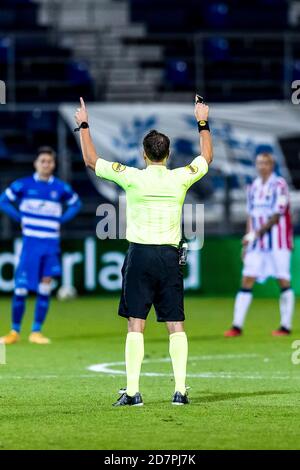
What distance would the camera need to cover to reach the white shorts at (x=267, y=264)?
15.4m

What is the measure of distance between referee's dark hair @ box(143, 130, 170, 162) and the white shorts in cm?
692

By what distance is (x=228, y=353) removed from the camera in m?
13.1

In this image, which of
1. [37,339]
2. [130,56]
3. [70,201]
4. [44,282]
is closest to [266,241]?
[70,201]

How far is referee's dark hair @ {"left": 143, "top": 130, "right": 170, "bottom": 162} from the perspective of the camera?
28.0 ft

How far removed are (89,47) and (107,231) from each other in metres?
5.78

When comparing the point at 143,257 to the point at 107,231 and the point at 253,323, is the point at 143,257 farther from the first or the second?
the point at 107,231

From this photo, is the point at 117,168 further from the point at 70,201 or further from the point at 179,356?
the point at 70,201

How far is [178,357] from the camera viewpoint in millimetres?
8641

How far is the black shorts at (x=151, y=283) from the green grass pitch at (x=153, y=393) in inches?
25.9

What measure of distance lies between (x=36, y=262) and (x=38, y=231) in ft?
1.21

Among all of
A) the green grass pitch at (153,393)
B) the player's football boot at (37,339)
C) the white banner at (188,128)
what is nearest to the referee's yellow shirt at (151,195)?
the green grass pitch at (153,393)

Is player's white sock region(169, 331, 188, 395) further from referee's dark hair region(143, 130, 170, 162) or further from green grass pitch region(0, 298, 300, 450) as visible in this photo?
referee's dark hair region(143, 130, 170, 162)

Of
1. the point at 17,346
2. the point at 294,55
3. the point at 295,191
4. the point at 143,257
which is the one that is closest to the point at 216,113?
the point at 295,191

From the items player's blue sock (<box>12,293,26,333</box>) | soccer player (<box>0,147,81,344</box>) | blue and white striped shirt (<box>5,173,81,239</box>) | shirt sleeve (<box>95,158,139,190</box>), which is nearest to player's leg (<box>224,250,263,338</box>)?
soccer player (<box>0,147,81,344</box>)
